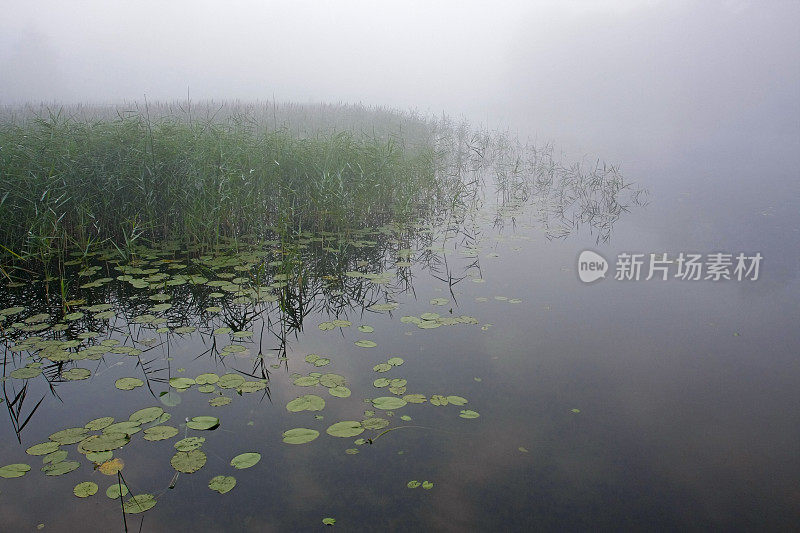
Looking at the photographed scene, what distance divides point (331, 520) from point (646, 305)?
317cm

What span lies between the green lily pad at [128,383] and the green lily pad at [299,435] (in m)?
0.95

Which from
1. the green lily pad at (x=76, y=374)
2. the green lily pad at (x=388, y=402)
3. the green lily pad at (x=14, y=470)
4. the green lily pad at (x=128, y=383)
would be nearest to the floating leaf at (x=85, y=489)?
the green lily pad at (x=14, y=470)

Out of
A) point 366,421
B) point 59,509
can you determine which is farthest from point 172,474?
point 366,421

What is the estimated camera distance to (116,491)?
77.7 inches

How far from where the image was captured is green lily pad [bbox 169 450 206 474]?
2.09m

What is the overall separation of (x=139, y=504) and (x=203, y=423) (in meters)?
0.50

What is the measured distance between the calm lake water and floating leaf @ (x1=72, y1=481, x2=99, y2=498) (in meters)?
0.03

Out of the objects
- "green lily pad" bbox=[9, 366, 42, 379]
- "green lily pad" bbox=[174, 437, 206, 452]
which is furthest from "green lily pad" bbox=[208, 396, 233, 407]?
"green lily pad" bbox=[9, 366, 42, 379]

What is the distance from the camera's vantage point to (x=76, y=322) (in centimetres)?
343

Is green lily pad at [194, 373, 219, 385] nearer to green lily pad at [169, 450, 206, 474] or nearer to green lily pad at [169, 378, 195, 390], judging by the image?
green lily pad at [169, 378, 195, 390]

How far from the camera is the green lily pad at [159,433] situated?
2.28 m

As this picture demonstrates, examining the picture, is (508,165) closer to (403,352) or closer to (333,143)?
(333,143)

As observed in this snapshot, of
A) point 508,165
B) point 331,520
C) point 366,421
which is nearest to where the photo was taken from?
point 331,520

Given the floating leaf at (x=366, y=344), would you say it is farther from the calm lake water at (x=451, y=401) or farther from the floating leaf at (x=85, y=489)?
the floating leaf at (x=85, y=489)
